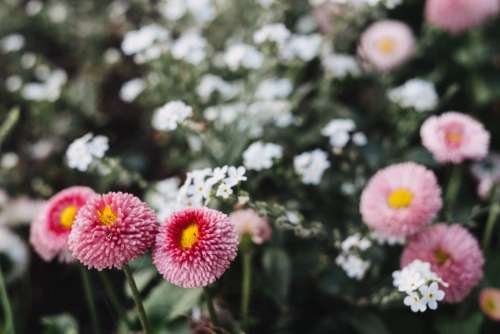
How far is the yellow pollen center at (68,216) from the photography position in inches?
54.9

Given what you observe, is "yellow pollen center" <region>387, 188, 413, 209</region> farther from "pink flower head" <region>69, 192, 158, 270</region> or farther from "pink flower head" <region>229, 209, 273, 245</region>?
"pink flower head" <region>69, 192, 158, 270</region>

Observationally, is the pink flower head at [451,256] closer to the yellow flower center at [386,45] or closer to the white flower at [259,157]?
the white flower at [259,157]

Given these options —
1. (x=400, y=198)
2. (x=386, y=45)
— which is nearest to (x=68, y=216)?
(x=400, y=198)

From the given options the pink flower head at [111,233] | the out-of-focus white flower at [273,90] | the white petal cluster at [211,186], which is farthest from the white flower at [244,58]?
the pink flower head at [111,233]

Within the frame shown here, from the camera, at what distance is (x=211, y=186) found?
1346 millimetres

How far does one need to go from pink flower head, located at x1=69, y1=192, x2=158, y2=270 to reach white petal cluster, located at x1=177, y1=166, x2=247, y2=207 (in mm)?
189

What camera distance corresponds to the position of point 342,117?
2078 mm

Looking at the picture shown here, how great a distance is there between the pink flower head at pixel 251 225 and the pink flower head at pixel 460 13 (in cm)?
111

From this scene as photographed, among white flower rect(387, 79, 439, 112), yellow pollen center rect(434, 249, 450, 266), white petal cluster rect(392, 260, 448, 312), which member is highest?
white flower rect(387, 79, 439, 112)

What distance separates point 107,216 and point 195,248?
0.19m

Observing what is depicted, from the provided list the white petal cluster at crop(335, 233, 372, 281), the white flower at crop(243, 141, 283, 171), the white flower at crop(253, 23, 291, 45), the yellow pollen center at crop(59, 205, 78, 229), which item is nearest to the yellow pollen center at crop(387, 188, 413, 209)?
the white petal cluster at crop(335, 233, 372, 281)

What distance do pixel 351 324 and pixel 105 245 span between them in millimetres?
887

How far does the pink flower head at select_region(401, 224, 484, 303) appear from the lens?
1405 millimetres

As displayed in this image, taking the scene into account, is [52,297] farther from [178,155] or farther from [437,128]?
[437,128]
